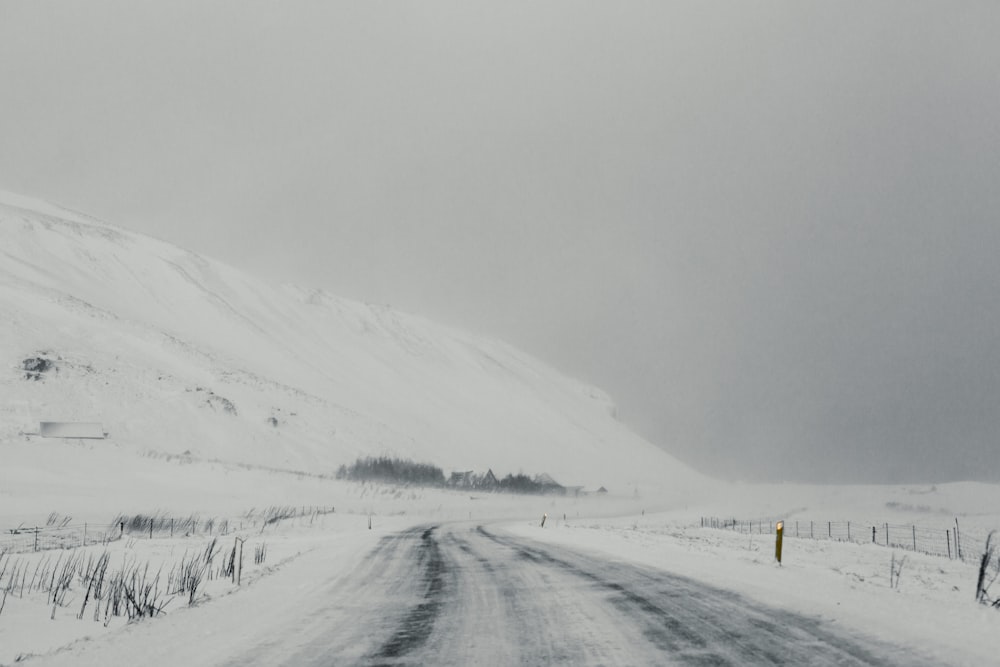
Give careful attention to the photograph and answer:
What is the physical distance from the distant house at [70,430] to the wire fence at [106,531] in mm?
28276

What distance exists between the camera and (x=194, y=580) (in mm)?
10531

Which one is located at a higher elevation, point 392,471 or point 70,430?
point 392,471

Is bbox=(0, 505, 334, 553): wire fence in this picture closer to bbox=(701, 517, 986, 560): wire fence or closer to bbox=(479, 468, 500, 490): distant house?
bbox=(701, 517, 986, 560): wire fence

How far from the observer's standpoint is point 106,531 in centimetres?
3012

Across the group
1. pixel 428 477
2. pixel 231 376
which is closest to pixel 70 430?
pixel 231 376

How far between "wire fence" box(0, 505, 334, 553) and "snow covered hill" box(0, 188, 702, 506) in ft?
71.1

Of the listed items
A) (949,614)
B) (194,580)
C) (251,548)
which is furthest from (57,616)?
(251,548)

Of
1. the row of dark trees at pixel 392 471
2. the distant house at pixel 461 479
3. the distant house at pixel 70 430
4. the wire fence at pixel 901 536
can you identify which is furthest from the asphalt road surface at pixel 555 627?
the distant house at pixel 461 479

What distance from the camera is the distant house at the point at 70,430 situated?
6191 cm

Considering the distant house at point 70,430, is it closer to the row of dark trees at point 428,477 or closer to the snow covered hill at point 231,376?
the snow covered hill at point 231,376

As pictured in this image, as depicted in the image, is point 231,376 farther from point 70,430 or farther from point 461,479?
point 70,430

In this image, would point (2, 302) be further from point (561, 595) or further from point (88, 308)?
point (561, 595)

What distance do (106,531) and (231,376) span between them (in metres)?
82.3

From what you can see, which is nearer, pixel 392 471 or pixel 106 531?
pixel 106 531
